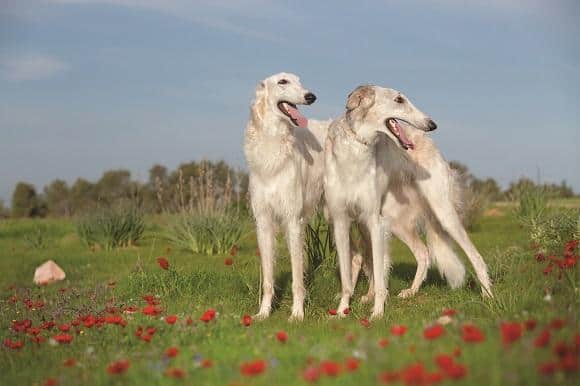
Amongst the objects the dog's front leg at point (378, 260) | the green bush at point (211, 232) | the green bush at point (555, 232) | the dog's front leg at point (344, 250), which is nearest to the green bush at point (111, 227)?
the green bush at point (211, 232)

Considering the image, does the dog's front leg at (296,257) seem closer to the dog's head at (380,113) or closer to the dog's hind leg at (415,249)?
the dog's head at (380,113)

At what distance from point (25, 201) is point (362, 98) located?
46.5 metres

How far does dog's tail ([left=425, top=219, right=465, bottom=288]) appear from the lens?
8.28m

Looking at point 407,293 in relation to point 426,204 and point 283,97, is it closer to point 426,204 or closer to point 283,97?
point 426,204

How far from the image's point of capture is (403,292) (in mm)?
8453

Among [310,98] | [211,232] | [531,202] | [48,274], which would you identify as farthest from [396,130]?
[531,202]

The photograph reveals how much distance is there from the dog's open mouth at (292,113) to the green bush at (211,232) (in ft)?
22.4

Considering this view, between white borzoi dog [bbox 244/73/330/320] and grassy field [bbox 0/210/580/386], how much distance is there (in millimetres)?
587

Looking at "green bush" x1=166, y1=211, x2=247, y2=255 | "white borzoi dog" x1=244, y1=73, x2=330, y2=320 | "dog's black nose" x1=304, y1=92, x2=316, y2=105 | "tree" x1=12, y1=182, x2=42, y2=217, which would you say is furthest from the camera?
"tree" x1=12, y1=182, x2=42, y2=217

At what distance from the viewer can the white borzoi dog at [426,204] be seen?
7.79 meters

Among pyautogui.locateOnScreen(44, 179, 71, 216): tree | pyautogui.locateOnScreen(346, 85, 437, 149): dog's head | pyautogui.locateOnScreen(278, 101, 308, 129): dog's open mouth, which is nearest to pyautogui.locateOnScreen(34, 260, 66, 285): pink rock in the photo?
pyautogui.locateOnScreen(278, 101, 308, 129): dog's open mouth

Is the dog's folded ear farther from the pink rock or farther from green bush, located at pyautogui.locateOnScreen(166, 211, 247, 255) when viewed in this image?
the pink rock

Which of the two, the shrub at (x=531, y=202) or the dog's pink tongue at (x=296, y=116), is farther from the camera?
the shrub at (x=531, y=202)

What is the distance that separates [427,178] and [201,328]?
3.80 m
